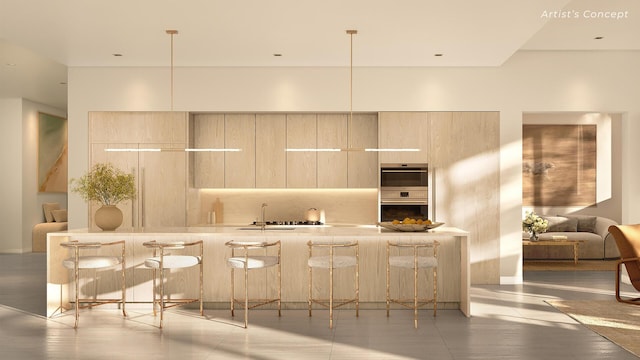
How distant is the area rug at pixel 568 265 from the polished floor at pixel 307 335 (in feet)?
7.59

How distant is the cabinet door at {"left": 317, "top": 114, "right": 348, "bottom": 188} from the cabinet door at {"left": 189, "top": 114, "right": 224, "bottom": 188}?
4.63ft

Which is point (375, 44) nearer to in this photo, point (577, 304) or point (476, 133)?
point (476, 133)

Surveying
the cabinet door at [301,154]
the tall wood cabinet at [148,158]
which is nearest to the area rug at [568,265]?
the cabinet door at [301,154]

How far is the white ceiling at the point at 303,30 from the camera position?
5.42 m

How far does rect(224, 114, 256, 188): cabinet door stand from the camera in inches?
322

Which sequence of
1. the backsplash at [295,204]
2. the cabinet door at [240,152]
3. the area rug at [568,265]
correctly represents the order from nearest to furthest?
the cabinet door at [240,152] → the backsplash at [295,204] → the area rug at [568,265]

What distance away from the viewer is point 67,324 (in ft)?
18.3

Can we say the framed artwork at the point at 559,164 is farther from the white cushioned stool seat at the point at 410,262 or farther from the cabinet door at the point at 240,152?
the white cushioned stool seat at the point at 410,262

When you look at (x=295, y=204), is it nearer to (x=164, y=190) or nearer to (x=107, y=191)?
(x=164, y=190)

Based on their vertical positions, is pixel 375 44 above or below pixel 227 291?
above

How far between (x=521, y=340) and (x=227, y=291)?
10.0 ft

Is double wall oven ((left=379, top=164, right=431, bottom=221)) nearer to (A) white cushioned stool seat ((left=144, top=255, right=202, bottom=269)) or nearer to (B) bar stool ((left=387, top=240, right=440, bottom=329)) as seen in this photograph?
(B) bar stool ((left=387, top=240, right=440, bottom=329))

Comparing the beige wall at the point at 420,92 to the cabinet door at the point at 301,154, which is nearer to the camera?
the beige wall at the point at 420,92

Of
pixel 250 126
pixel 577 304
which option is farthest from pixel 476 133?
pixel 250 126
